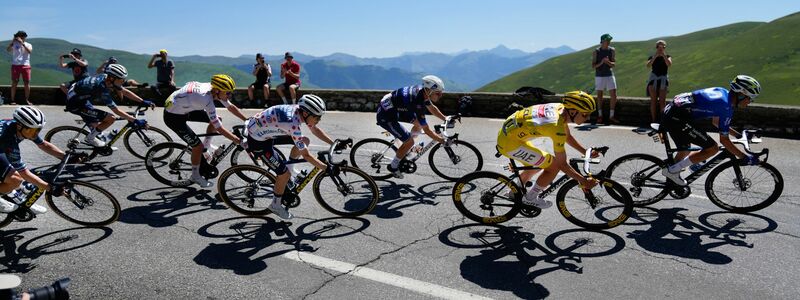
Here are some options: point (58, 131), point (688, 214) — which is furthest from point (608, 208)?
point (58, 131)

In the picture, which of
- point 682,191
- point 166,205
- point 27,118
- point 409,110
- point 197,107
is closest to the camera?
point 27,118

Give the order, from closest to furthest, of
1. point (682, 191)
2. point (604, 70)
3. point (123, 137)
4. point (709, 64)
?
point (682, 191) → point (123, 137) → point (604, 70) → point (709, 64)

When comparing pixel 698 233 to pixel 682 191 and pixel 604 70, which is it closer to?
pixel 682 191

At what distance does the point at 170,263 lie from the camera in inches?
212

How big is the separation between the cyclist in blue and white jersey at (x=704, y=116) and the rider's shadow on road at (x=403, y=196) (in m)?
3.13

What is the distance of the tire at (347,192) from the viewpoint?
259 inches

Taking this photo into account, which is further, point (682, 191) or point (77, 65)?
point (77, 65)

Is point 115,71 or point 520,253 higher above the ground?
point 115,71

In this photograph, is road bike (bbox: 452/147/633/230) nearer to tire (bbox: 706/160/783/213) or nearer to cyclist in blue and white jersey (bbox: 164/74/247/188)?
tire (bbox: 706/160/783/213)

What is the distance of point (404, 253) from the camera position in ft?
18.5

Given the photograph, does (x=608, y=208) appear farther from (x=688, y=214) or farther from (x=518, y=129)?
(x=518, y=129)

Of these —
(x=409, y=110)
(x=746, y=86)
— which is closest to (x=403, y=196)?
(x=409, y=110)

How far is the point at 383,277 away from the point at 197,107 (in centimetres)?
424

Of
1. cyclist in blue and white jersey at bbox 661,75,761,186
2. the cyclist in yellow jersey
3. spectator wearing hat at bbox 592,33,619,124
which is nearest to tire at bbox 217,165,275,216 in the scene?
the cyclist in yellow jersey
